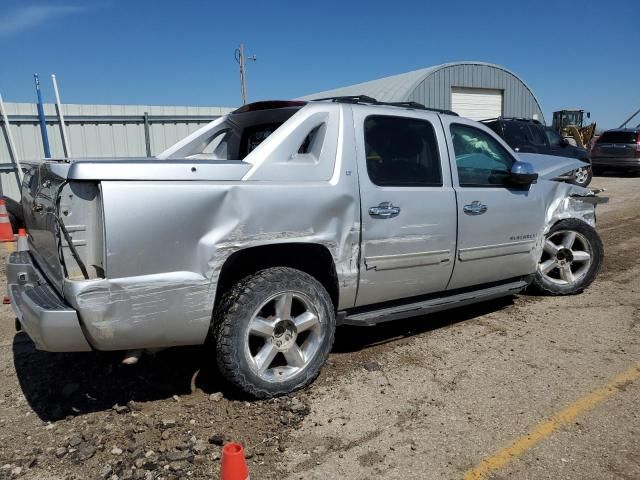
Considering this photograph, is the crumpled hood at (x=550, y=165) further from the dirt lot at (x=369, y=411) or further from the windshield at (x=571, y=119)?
the windshield at (x=571, y=119)

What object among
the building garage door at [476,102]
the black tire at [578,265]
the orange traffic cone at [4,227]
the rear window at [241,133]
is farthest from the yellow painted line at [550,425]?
the building garage door at [476,102]

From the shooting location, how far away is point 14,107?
36.6ft

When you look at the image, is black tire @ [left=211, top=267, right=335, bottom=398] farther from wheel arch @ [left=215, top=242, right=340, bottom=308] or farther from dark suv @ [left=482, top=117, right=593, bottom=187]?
dark suv @ [left=482, top=117, right=593, bottom=187]

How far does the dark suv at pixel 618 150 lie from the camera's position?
711 inches

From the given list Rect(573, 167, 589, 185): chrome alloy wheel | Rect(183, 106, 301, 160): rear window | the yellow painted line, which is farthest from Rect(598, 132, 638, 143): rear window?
Rect(183, 106, 301, 160): rear window

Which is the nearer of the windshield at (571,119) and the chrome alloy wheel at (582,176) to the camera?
the chrome alloy wheel at (582,176)

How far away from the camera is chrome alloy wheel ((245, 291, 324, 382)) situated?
130 inches

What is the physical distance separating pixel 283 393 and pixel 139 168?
5.45 feet

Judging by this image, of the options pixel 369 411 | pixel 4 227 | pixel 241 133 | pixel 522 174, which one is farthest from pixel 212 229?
pixel 4 227

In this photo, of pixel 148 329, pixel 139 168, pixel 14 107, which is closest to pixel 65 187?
pixel 139 168

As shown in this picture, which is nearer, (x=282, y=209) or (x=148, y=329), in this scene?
(x=148, y=329)

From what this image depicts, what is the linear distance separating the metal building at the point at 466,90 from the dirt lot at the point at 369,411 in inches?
770

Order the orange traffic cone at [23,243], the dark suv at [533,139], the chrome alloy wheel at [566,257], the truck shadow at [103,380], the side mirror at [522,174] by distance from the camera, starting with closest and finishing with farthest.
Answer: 1. the truck shadow at [103,380]
2. the orange traffic cone at [23,243]
3. the side mirror at [522,174]
4. the chrome alloy wheel at [566,257]
5. the dark suv at [533,139]

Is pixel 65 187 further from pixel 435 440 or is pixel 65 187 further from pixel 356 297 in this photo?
pixel 435 440
